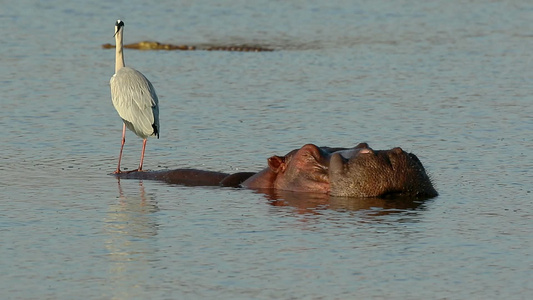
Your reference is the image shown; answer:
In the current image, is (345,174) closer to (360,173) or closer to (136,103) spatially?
(360,173)

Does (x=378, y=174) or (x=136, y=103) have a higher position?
(x=136, y=103)

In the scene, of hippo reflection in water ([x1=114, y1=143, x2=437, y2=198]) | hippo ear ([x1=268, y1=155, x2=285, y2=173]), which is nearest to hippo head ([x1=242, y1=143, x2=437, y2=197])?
hippo reflection in water ([x1=114, y1=143, x2=437, y2=198])

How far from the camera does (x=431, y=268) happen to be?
24.4 feet

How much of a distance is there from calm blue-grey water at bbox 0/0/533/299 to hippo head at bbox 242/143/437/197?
0.59ft

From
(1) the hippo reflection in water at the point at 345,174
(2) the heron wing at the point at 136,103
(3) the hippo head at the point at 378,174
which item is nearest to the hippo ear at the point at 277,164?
(1) the hippo reflection in water at the point at 345,174

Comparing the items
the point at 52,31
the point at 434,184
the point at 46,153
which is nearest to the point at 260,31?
the point at 52,31

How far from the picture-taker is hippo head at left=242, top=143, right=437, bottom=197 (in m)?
9.69

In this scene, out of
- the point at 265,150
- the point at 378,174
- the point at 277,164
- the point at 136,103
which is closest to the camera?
the point at 378,174

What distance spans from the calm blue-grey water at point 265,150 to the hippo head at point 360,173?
181 mm

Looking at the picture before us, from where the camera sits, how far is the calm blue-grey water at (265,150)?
7.32m

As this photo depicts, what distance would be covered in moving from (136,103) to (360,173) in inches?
129

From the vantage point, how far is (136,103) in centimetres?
1220

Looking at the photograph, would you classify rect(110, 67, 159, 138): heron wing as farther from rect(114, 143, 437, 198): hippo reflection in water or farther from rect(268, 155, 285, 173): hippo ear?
rect(268, 155, 285, 173): hippo ear

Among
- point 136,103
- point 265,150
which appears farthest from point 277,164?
point 136,103
